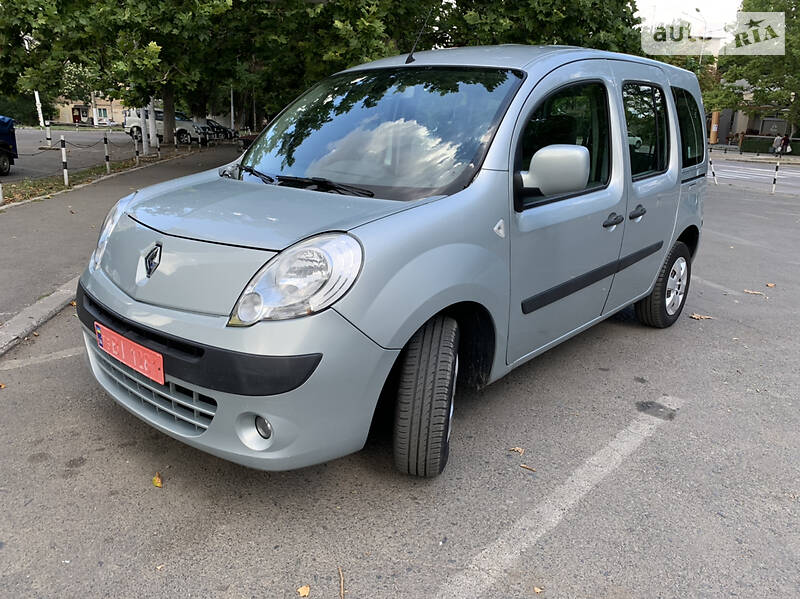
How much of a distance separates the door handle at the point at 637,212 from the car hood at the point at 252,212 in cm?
176

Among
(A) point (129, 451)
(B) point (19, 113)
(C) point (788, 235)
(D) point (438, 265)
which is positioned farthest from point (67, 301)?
(B) point (19, 113)

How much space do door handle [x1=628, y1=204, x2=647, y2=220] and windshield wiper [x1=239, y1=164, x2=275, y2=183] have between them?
6.73ft

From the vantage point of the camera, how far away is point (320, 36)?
11.8 metres

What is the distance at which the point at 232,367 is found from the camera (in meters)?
2.15

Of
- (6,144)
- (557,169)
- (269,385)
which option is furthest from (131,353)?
(6,144)

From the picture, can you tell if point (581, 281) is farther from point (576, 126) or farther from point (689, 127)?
point (689, 127)

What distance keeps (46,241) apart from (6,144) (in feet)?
26.9

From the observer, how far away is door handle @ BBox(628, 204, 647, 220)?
12.2 ft

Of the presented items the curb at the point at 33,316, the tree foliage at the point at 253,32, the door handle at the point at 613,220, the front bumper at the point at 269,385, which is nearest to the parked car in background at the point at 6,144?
the tree foliage at the point at 253,32

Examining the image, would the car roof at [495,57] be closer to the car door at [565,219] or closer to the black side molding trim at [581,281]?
the car door at [565,219]

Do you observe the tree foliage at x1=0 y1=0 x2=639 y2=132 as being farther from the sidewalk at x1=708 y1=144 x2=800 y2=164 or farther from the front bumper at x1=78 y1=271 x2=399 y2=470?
the sidewalk at x1=708 y1=144 x2=800 y2=164

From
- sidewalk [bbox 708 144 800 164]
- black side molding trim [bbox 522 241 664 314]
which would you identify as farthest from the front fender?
sidewalk [bbox 708 144 800 164]

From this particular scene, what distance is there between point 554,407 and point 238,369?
1982 mm

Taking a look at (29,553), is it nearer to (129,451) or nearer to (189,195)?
(129,451)
